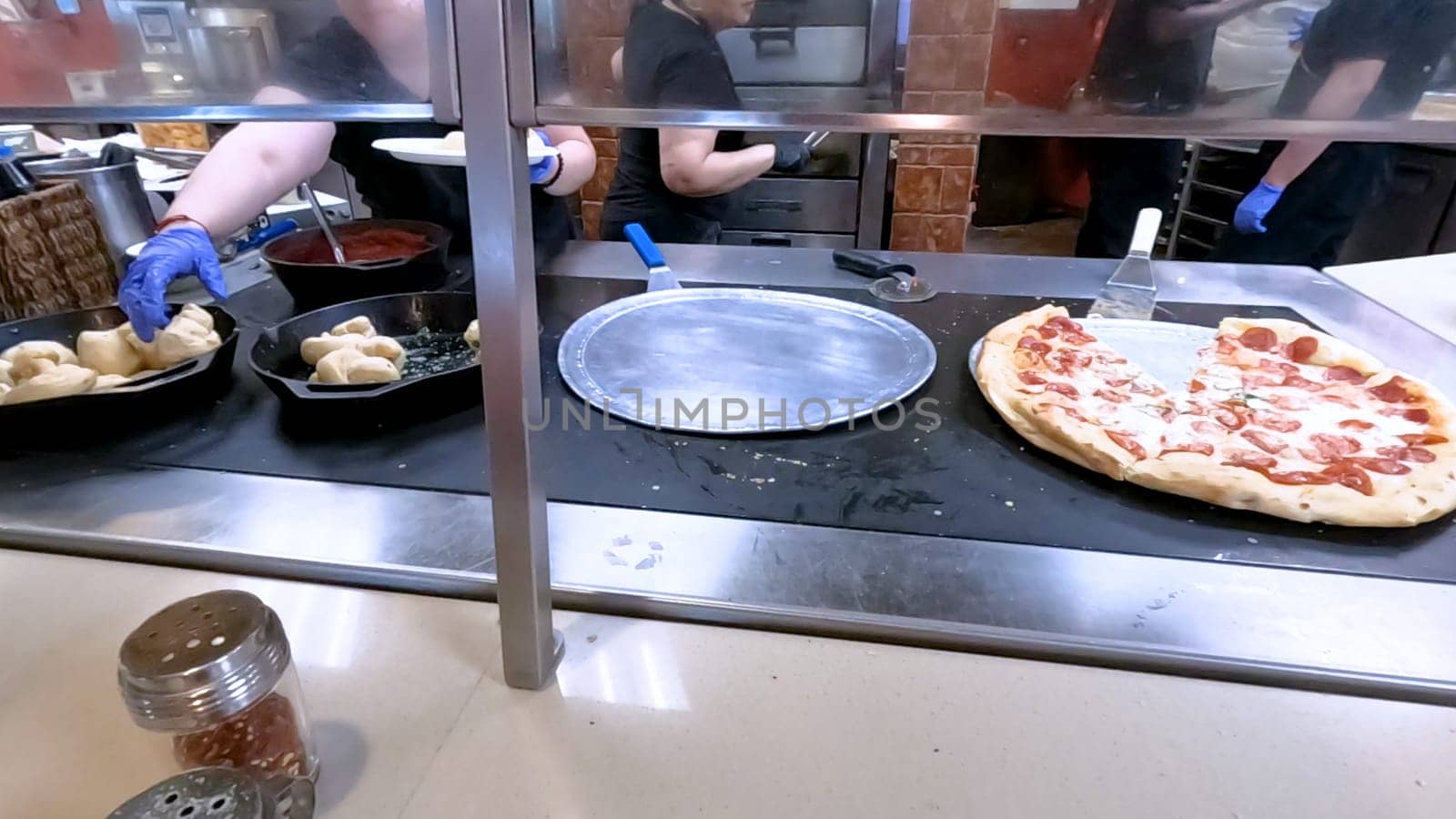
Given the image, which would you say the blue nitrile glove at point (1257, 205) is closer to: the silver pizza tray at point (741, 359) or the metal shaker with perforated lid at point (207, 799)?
the silver pizza tray at point (741, 359)

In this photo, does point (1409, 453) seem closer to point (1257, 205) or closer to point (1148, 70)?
point (1148, 70)

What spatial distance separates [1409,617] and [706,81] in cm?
59

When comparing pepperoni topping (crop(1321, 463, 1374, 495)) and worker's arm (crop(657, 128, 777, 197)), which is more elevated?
worker's arm (crop(657, 128, 777, 197))

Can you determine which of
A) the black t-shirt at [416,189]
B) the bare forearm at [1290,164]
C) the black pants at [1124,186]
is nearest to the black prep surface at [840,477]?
the black t-shirt at [416,189]

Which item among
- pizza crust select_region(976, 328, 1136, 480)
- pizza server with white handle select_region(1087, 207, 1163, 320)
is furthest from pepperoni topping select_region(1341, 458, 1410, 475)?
pizza server with white handle select_region(1087, 207, 1163, 320)

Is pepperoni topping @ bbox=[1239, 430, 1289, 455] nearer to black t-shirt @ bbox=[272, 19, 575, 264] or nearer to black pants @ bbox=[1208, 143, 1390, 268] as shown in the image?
black t-shirt @ bbox=[272, 19, 575, 264]

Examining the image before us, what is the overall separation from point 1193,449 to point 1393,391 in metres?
0.34

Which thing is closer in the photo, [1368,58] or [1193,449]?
[1368,58]

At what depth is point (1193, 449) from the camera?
75 cm

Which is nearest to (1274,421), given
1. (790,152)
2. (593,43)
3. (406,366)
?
(593,43)

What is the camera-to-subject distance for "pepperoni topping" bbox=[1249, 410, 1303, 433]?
2.78ft

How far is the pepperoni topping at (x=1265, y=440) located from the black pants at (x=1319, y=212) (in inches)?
45.0

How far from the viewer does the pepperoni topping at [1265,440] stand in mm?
787

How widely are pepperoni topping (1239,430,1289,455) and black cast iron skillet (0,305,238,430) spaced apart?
3.45 feet
